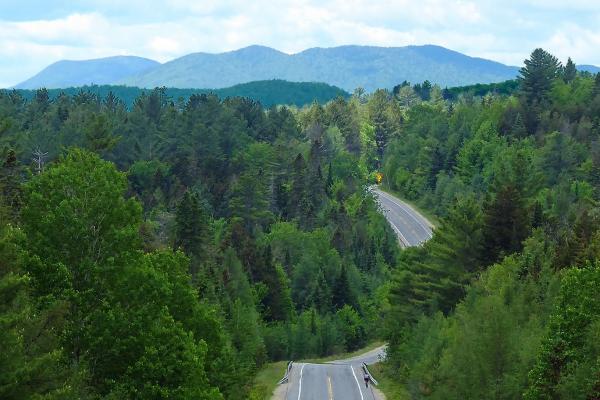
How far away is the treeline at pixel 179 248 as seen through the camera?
25.4 m

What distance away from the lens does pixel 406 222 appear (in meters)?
127

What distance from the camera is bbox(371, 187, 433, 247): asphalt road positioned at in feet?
386

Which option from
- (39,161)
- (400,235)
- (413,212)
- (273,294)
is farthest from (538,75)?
(39,161)

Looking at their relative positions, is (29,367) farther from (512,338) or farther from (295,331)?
(295,331)

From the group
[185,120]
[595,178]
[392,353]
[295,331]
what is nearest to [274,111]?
[185,120]

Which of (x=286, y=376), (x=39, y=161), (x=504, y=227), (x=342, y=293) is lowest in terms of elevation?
(x=342, y=293)

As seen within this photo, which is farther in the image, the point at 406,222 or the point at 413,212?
the point at 413,212

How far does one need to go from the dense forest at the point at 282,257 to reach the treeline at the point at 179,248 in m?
0.10

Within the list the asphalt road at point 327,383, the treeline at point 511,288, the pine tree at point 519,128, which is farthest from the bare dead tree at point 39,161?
the pine tree at point 519,128

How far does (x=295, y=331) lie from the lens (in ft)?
251

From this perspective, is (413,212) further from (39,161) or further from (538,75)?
(39,161)

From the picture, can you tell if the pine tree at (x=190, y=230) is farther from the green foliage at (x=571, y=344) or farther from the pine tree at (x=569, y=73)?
the pine tree at (x=569, y=73)

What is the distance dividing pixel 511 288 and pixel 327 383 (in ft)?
65.7

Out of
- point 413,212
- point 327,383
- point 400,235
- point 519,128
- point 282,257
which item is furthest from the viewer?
point 413,212
